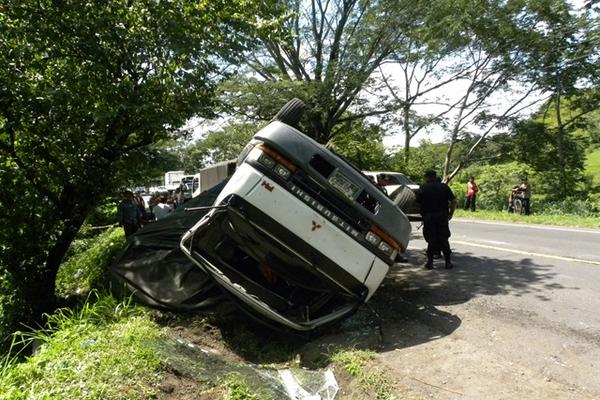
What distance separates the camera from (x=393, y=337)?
14.2 feet

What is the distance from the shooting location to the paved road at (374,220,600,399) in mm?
3234

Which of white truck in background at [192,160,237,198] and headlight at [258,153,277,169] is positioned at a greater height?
headlight at [258,153,277,169]

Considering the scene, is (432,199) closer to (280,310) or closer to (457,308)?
(457,308)

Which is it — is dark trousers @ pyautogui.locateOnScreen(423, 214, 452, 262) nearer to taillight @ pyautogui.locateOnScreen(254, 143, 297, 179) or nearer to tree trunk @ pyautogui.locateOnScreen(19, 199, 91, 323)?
taillight @ pyautogui.locateOnScreen(254, 143, 297, 179)

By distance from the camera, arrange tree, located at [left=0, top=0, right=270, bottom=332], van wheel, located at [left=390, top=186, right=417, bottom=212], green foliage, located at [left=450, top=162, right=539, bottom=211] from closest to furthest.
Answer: van wheel, located at [left=390, top=186, right=417, bottom=212]
tree, located at [left=0, top=0, right=270, bottom=332]
green foliage, located at [left=450, top=162, right=539, bottom=211]

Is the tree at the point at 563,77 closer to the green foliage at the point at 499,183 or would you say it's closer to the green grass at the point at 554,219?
the green foliage at the point at 499,183

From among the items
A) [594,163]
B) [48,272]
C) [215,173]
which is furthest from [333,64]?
[594,163]

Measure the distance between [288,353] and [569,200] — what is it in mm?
16551

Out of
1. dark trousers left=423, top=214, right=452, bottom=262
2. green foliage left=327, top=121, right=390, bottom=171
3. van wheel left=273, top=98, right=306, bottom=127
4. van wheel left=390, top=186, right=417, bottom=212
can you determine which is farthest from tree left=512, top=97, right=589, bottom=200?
van wheel left=273, top=98, right=306, bottom=127

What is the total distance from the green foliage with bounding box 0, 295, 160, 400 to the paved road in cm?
205

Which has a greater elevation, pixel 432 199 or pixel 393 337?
pixel 432 199

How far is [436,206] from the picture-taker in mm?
6727

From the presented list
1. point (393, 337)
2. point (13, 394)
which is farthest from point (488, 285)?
point (13, 394)

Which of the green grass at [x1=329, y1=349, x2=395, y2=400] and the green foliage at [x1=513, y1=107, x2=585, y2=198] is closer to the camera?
the green grass at [x1=329, y1=349, x2=395, y2=400]
